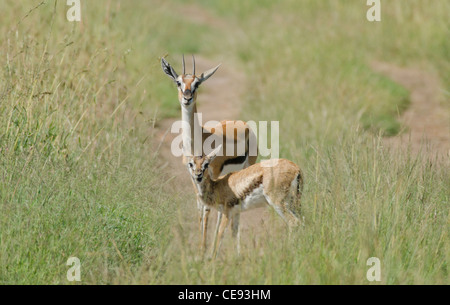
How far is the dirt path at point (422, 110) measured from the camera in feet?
34.3

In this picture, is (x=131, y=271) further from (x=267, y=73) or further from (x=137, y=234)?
(x=267, y=73)

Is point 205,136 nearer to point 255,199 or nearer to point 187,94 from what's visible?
point 187,94

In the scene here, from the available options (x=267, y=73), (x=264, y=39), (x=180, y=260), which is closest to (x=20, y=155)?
(x=180, y=260)

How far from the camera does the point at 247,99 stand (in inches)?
490

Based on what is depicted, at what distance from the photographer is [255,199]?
7121mm

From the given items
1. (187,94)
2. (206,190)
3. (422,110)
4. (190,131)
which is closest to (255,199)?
(206,190)

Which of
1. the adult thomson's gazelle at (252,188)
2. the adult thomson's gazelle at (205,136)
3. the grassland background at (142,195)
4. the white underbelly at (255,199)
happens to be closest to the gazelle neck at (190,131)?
the adult thomson's gazelle at (205,136)

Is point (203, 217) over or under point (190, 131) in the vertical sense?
under

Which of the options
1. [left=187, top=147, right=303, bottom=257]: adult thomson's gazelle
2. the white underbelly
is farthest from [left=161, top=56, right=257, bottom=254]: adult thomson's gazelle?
the white underbelly

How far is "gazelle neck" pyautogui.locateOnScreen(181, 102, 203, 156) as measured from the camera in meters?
7.64

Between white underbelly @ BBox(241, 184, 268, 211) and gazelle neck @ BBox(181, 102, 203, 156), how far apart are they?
0.78m

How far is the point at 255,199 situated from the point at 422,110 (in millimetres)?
6088

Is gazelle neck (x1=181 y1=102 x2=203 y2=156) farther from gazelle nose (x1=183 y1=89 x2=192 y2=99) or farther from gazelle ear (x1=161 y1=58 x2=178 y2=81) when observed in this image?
gazelle ear (x1=161 y1=58 x2=178 y2=81)

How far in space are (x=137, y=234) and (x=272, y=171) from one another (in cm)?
Result: 141
